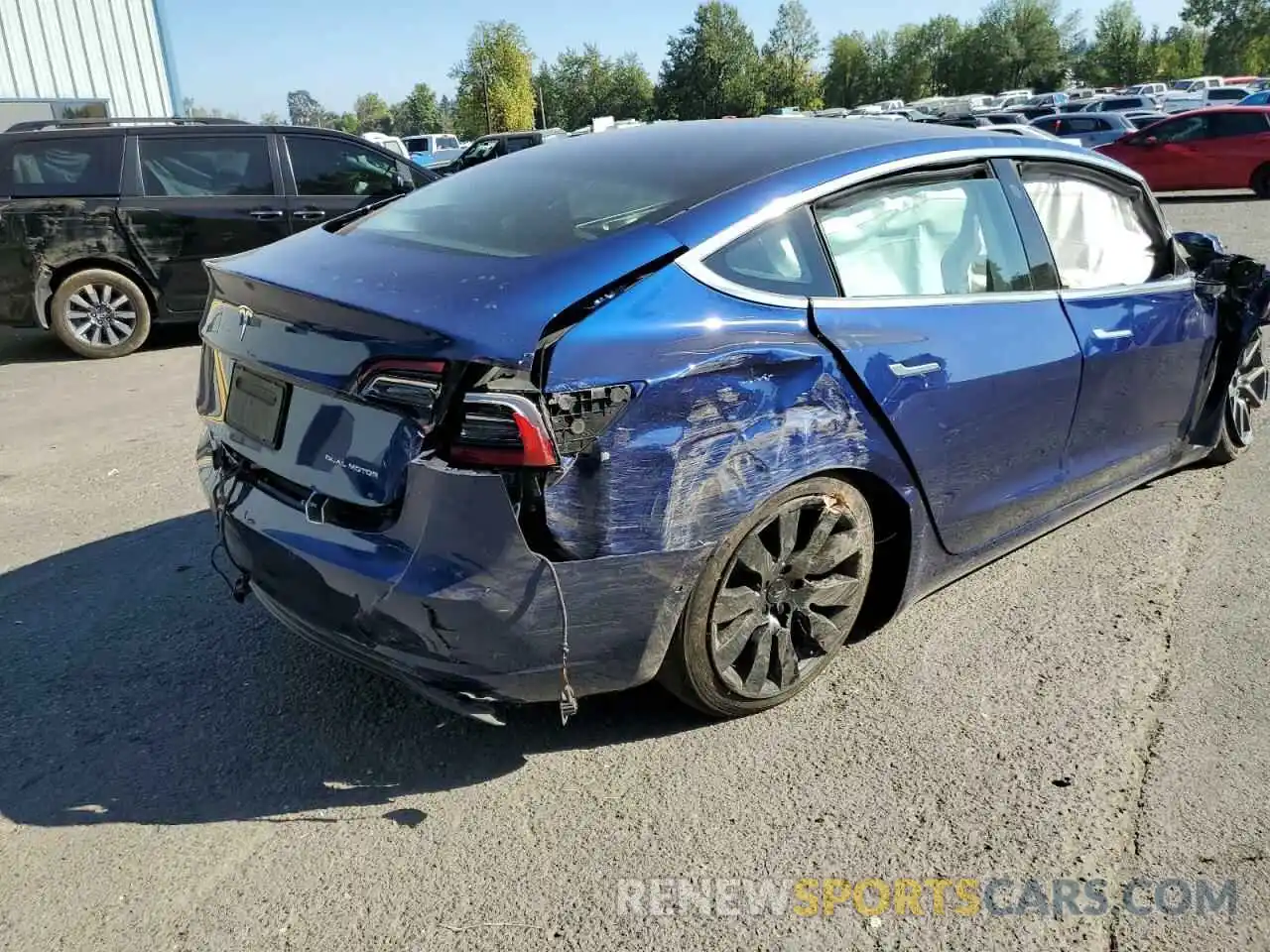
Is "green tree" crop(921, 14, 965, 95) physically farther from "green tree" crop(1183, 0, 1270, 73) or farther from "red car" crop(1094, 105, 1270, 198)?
"red car" crop(1094, 105, 1270, 198)

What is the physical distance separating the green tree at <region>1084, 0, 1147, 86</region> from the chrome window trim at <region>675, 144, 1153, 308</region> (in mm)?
93965

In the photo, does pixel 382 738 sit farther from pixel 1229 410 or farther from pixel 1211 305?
pixel 1229 410

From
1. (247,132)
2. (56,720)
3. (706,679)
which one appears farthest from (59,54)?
(706,679)

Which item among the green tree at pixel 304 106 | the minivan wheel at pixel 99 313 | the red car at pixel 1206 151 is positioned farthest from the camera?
the green tree at pixel 304 106

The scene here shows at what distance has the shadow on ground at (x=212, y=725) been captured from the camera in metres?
2.72

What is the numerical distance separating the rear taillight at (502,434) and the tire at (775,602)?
61 centimetres

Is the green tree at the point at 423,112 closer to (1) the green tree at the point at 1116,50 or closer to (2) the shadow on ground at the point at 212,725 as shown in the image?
(1) the green tree at the point at 1116,50

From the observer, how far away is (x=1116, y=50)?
278ft

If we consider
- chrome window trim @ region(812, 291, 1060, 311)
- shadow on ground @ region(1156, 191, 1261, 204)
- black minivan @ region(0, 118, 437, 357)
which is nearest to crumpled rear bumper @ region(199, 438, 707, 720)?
chrome window trim @ region(812, 291, 1060, 311)

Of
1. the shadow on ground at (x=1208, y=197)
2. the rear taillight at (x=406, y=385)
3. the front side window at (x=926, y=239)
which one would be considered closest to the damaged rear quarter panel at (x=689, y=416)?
the rear taillight at (x=406, y=385)

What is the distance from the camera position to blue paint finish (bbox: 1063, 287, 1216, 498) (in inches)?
143

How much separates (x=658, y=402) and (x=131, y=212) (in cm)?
725

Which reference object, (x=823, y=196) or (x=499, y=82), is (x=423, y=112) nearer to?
(x=499, y=82)

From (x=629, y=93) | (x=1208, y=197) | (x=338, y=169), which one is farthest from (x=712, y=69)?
(x=338, y=169)
